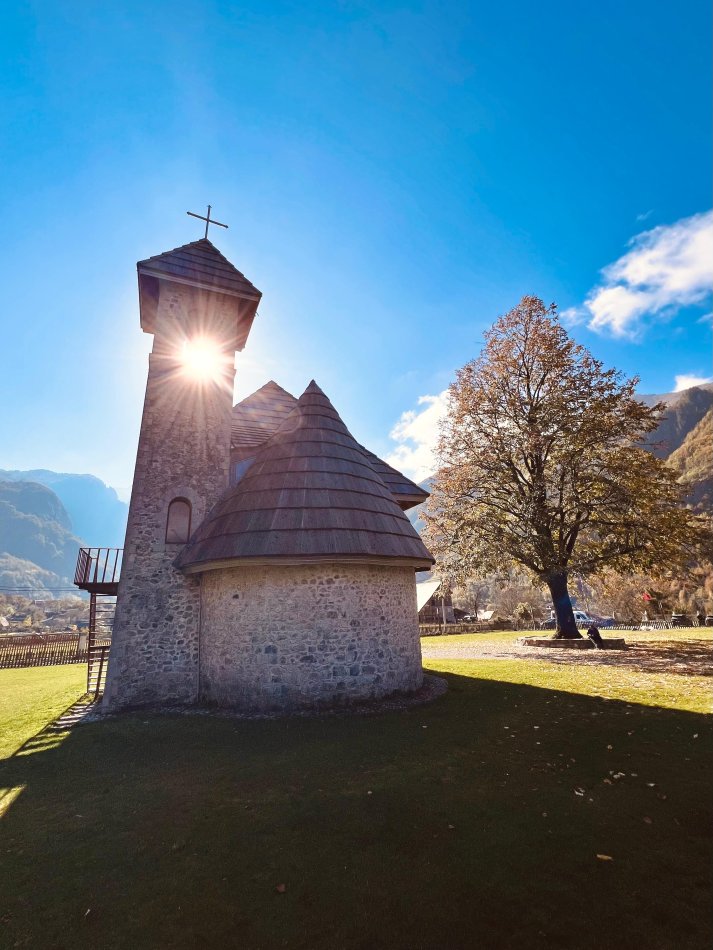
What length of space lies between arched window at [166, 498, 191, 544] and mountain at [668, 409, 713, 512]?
5074 cm

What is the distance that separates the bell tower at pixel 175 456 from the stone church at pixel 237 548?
3 centimetres

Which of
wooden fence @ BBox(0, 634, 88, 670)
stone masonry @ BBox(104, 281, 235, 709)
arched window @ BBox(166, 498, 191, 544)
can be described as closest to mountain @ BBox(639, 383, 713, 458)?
stone masonry @ BBox(104, 281, 235, 709)

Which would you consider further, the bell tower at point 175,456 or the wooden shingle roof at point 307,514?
the bell tower at point 175,456

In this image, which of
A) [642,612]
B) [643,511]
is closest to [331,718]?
[643,511]

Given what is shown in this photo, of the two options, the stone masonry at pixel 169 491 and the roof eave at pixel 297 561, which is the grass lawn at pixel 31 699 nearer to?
the stone masonry at pixel 169 491

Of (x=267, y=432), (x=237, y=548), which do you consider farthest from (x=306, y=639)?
(x=267, y=432)

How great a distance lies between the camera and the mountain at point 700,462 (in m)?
52.2

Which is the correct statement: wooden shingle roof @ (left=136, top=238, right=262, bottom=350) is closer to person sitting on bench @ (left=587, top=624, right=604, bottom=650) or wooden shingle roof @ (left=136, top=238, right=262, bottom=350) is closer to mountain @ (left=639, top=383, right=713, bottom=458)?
person sitting on bench @ (left=587, top=624, right=604, bottom=650)

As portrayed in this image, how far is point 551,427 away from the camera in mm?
18188

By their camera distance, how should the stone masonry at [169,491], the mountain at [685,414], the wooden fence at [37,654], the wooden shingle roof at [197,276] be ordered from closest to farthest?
the stone masonry at [169,491] → the wooden shingle roof at [197,276] → the wooden fence at [37,654] → the mountain at [685,414]

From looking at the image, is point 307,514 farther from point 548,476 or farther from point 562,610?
point 562,610

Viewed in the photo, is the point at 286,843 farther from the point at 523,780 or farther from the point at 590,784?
the point at 590,784

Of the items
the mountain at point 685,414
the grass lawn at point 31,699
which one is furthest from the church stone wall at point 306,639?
the mountain at point 685,414

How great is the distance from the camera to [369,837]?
158 inches
